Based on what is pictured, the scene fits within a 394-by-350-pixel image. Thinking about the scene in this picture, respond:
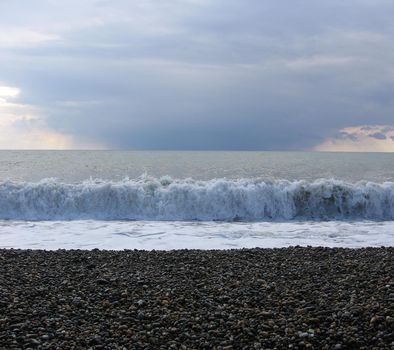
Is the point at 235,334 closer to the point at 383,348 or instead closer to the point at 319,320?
the point at 319,320

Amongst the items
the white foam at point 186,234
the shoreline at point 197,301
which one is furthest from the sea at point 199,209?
the shoreline at point 197,301

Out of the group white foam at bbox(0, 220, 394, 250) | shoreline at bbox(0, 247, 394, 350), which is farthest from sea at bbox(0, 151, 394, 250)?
shoreline at bbox(0, 247, 394, 350)

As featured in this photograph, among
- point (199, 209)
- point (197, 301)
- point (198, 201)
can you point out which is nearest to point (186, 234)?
point (199, 209)

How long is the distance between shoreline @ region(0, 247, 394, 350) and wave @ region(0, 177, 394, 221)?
29.8 ft

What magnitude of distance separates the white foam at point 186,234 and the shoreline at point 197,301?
7.86 feet

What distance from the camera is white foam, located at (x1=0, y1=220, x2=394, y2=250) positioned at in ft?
41.2

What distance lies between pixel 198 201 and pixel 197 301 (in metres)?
13.0

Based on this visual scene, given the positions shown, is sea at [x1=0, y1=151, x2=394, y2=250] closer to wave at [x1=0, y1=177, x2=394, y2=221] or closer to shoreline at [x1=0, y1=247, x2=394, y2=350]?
wave at [x1=0, y1=177, x2=394, y2=221]

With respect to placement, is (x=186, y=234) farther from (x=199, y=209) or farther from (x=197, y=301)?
(x=197, y=301)

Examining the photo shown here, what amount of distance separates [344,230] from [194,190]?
6.86 meters

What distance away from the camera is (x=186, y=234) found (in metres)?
14.3

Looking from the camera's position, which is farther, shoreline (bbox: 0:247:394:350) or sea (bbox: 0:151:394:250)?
sea (bbox: 0:151:394:250)

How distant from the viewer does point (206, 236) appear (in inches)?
550

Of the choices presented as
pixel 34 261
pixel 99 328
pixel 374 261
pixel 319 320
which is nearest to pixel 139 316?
pixel 99 328
